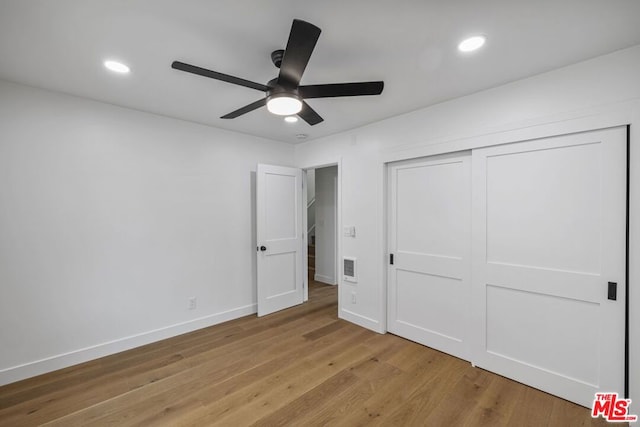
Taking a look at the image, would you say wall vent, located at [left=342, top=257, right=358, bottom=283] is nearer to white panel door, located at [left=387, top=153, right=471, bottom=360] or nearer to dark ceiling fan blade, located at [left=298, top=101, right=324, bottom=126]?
white panel door, located at [left=387, top=153, right=471, bottom=360]

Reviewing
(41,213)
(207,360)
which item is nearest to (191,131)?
(41,213)

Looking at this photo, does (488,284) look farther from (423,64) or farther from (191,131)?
(191,131)

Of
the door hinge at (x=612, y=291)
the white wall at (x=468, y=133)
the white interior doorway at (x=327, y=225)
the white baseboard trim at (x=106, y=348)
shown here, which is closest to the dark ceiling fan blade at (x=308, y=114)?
the white wall at (x=468, y=133)

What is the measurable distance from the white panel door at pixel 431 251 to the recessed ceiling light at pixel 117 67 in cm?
271

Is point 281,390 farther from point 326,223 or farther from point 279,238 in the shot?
point 326,223

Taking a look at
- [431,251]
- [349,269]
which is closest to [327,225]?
[349,269]

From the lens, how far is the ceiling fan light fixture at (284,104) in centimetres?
181

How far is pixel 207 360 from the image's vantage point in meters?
2.72

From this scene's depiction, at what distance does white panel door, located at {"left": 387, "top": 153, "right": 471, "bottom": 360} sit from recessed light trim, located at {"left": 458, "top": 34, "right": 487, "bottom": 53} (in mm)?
1082

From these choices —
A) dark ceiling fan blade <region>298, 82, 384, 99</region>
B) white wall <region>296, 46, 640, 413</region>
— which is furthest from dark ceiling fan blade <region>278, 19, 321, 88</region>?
white wall <region>296, 46, 640, 413</region>

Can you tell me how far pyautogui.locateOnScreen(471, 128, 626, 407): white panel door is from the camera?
194 centimetres

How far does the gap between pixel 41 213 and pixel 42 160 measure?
0.48 metres

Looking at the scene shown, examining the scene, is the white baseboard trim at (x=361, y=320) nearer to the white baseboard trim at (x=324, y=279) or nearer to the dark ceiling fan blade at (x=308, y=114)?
the white baseboard trim at (x=324, y=279)

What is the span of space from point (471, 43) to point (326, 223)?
4.09m
